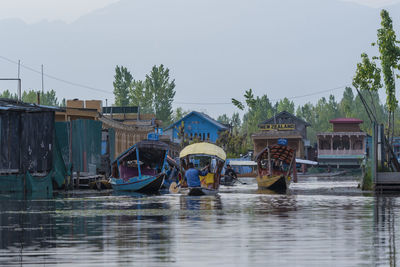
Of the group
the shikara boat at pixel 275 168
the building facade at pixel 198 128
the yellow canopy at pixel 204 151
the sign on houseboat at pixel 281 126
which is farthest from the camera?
the sign on houseboat at pixel 281 126

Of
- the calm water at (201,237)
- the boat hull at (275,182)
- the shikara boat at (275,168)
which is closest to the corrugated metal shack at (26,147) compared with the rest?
the calm water at (201,237)

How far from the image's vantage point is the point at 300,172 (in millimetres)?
108250

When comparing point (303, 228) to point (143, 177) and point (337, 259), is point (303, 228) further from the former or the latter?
point (143, 177)

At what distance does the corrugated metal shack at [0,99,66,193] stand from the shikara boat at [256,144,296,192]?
47.1 ft

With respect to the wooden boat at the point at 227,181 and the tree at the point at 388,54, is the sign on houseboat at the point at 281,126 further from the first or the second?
the tree at the point at 388,54

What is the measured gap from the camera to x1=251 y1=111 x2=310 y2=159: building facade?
108m

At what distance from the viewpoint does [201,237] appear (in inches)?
650

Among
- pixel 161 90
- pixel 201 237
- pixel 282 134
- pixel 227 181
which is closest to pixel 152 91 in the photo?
pixel 161 90

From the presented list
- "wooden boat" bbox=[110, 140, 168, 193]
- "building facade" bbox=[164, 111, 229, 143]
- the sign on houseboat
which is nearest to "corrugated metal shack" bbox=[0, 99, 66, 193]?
"wooden boat" bbox=[110, 140, 168, 193]

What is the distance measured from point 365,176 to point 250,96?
Result: 3136 inches

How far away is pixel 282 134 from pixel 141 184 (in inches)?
2513

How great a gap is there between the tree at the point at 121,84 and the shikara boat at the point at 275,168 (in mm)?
79237

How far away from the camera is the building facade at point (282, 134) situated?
108125 millimetres

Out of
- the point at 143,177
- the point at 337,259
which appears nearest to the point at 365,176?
the point at 143,177
